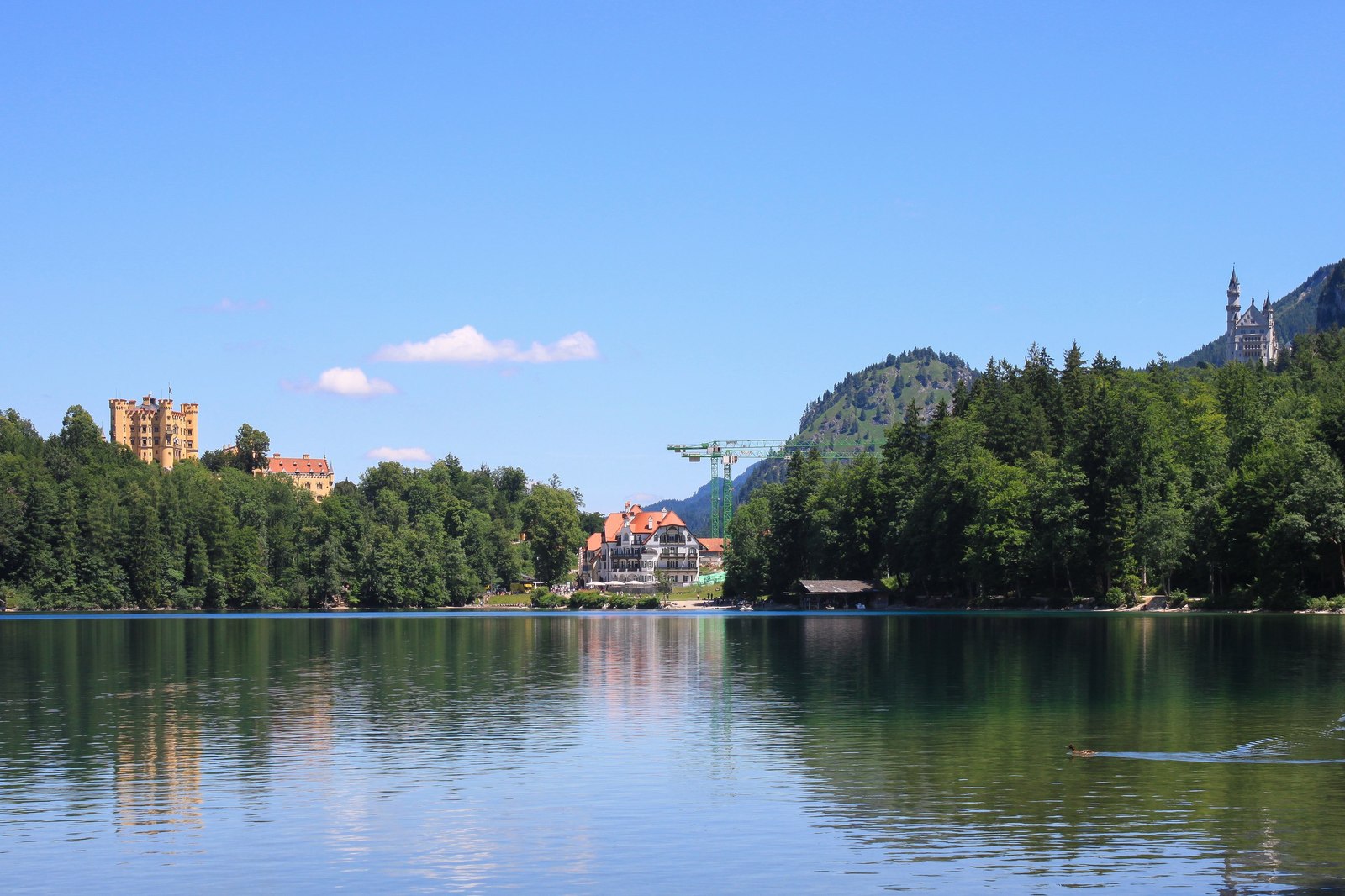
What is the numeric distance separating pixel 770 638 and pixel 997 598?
47.9 metres

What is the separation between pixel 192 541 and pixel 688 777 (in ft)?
458

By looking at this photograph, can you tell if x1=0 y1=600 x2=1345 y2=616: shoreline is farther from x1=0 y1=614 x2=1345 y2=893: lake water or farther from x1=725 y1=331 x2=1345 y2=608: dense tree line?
x1=0 y1=614 x2=1345 y2=893: lake water

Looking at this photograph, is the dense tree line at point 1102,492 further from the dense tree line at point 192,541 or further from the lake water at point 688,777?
the dense tree line at point 192,541

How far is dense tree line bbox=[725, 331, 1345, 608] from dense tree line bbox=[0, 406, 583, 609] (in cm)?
4897

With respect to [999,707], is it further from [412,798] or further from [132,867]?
[132,867]

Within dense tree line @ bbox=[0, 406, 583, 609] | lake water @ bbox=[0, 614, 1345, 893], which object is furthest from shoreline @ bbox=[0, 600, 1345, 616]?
lake water @ bbox=[0, 614, 1345, 893]

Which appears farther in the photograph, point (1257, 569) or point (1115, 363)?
point (1115, 363)

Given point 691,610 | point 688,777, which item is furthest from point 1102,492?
point 688,777

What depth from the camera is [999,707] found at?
123 ft

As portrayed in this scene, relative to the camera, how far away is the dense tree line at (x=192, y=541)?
144 meters

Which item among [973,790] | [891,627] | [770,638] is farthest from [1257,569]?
[973,790]

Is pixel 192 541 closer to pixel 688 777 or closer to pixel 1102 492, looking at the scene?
pixel 1102 492

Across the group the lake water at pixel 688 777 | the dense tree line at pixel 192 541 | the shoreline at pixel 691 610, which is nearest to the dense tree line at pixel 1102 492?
the shoreline at pixel 691 610

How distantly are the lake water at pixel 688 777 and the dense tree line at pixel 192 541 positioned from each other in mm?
99103
